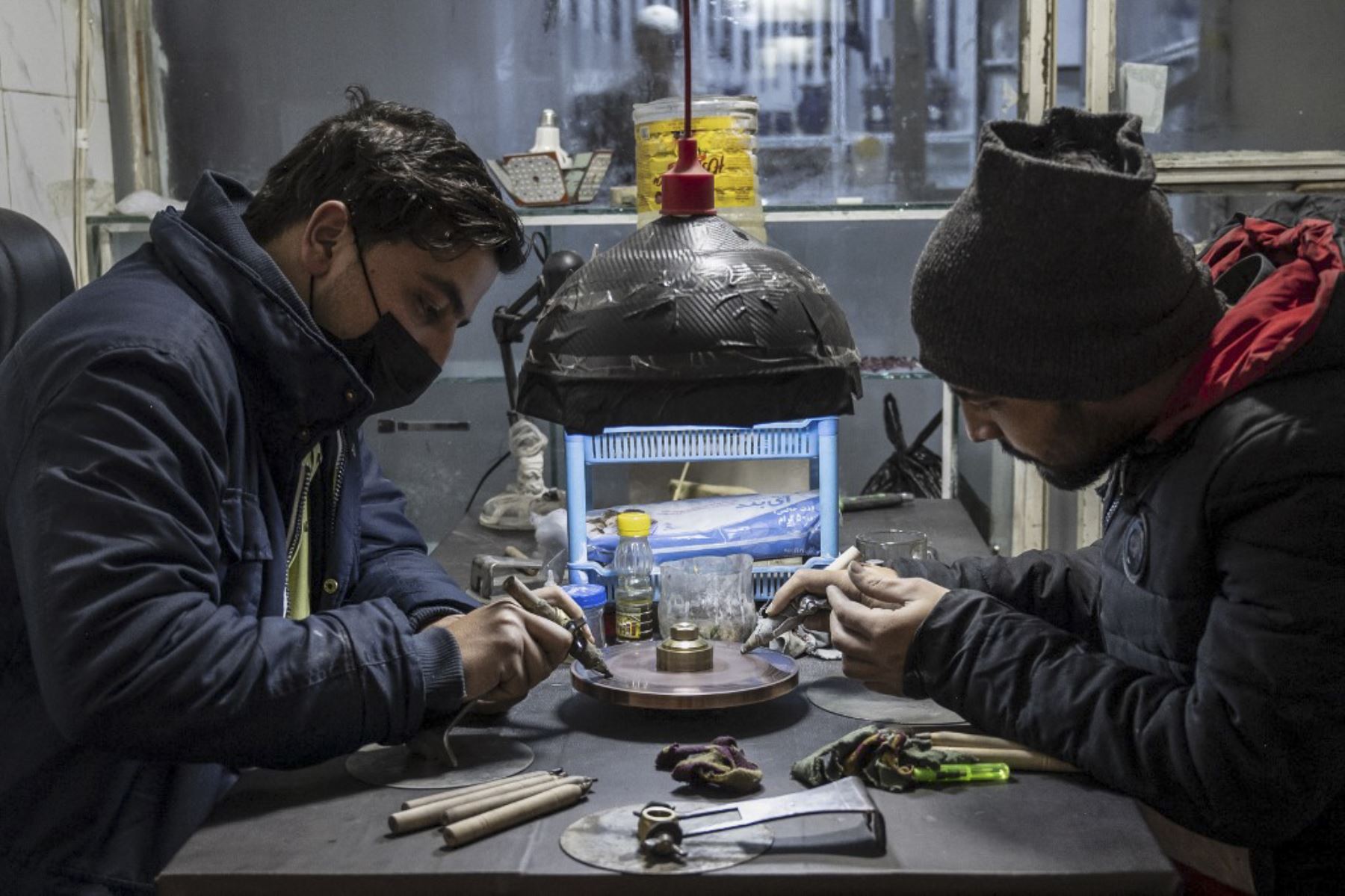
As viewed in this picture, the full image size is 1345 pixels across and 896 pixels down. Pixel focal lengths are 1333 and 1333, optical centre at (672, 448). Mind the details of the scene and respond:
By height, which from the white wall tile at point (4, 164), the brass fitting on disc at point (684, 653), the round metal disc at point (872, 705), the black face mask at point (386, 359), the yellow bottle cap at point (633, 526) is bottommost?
the round metal disc at point (872, 705)

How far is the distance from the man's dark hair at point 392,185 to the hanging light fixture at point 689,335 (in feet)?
0.56

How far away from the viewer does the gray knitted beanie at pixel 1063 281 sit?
1.34 meters

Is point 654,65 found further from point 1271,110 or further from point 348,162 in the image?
point 348,162

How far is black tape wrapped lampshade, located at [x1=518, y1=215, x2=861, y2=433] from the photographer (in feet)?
5.58

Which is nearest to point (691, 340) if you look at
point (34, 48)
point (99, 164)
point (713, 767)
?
point (713, 767)

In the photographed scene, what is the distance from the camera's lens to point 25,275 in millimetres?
2303

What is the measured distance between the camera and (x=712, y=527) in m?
2.39

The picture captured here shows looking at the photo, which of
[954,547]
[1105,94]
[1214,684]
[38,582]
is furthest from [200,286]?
[1105,94]

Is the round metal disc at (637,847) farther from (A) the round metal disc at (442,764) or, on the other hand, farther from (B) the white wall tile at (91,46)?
(B) the white wall tile at (91,46)

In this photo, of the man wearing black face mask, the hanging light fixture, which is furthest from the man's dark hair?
the hanging light fixture

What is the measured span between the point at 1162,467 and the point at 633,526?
103cm

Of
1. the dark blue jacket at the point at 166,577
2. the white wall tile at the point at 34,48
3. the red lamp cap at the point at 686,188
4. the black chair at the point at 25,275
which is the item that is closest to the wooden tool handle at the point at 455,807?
the dark blue jacket at the point at 166,577

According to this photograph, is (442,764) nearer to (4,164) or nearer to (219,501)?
(219,501)

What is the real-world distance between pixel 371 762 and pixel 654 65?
2.77 metres
